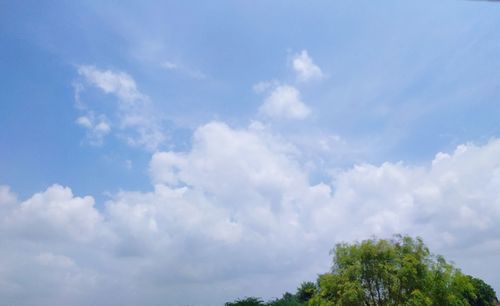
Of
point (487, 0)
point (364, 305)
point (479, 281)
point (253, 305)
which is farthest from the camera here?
point (479, 281)

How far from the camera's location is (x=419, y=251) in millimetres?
40875

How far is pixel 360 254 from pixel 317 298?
6379 mm

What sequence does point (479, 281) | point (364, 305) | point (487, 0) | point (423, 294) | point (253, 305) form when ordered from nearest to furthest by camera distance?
1. point (487, 0)
2. point (423, 294)
3. point (364, 305)
4. point (253, 305)
5. point (479, 281)

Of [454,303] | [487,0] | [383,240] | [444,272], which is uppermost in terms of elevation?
[383,240]

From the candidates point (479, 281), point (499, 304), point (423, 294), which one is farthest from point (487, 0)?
point (499, 304)

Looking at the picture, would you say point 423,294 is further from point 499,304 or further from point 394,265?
point 499,304

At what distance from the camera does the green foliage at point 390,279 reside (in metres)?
38.8

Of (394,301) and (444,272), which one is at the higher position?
(444,272)

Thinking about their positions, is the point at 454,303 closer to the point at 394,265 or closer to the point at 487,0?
the point at 394,265

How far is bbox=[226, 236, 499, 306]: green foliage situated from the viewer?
127ft

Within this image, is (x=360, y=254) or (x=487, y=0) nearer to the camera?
(x=487, y=0)

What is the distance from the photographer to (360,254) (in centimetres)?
4188

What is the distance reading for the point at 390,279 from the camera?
39906mm

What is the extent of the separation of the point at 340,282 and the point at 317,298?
10.3 ft
